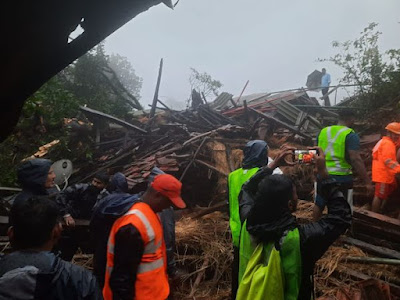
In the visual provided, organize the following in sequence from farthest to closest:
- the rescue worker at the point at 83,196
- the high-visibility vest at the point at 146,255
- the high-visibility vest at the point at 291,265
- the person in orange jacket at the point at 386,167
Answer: the person in orange jacket at the point at 386,167, the rescue worker at the point at 83,196, the high-visibility vest at the point at 146,255, the high-visibility vest at the point at 291,265

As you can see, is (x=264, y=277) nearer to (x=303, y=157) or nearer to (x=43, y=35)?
(x=303, y=157)

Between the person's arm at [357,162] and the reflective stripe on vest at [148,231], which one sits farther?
the person's arm at [357,162]

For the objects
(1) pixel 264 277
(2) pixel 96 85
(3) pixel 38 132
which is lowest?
(1) pixel 264 277

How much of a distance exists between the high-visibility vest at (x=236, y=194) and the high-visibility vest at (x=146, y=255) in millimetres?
983

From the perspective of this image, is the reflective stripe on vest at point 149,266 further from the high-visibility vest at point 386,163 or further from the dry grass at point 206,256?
the high-visibility vest at point 386,163

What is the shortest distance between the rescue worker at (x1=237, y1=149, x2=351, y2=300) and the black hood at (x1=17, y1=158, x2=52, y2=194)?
2.55m

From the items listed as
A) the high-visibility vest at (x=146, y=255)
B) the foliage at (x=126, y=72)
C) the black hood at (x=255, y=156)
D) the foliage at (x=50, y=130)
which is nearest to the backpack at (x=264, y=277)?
the high-visibility vest at (x=146, y=255)

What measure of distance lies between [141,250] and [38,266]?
0.75 metres

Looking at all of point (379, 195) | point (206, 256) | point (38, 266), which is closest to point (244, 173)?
point (38, 266)

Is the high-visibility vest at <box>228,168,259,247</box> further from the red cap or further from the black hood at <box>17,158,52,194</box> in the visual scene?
the black hood at <box>17,158,52,194</box>

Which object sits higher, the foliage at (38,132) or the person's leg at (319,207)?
the foliage at (38,132)

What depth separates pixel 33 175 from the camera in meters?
3.29

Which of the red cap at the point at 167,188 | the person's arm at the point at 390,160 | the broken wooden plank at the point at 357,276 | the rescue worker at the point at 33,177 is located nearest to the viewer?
the red cap at the point at 167,188

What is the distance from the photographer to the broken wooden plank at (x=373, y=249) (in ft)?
13.0
